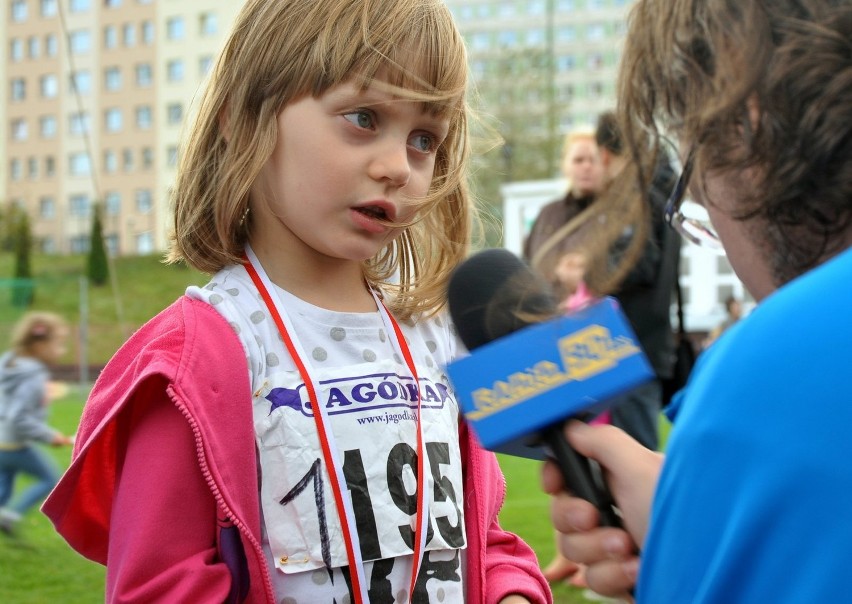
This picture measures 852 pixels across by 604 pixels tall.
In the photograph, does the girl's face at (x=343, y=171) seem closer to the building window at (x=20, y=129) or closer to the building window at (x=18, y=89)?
the building window at (x=20, y=129)

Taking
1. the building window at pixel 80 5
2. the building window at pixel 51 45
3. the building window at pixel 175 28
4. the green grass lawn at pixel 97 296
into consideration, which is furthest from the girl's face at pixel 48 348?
the building window at pixel 80 5

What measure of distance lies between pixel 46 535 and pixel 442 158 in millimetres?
4706

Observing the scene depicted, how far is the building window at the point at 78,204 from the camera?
48938 mm

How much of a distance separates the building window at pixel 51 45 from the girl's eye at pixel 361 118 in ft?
177

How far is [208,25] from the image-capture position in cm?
4775

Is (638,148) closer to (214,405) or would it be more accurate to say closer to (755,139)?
(755,139)

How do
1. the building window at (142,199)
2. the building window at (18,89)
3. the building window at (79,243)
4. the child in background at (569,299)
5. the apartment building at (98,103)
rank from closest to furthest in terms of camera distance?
the child in background at (569,299)
the building window at (79,243)
the apartment building at (98,103)
the building window at (142,199)
the building window at (18,89)

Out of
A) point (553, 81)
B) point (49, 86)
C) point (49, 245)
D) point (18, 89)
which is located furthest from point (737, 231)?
point (18, 89)

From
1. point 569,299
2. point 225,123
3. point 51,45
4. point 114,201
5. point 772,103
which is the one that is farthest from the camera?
point 51,45

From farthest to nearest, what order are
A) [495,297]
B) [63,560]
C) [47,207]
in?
[47,207], [63,560], [495,297]

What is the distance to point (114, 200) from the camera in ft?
164

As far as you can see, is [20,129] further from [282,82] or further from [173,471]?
[173,471]

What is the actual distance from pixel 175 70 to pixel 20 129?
31.1 feet

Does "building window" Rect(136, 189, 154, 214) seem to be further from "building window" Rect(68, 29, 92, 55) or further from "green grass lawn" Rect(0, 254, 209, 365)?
"green grass lawn" Rect(0, 254, 209, 365)
